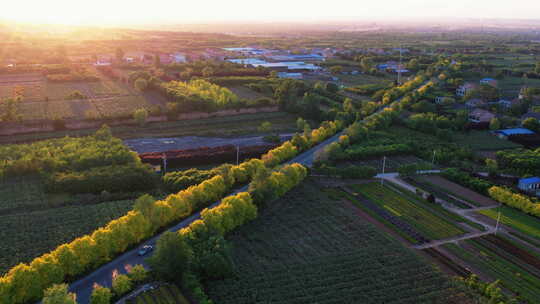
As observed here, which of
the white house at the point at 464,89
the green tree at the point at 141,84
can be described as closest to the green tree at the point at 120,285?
the green tree at the point at 141,84

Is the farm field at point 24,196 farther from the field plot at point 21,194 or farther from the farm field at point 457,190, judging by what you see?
the farm field at point 457,190

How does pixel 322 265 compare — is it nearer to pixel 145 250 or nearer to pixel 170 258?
pixel 170 258

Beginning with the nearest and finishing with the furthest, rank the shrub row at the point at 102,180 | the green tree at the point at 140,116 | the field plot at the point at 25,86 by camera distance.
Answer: the shrub row at the point at 102,180 → the green tree at the point at 140,116 → the field plot at the point at 25,86

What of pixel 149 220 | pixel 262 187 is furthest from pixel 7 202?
pixel 262 187

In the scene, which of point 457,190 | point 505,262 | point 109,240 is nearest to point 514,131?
point 457,190

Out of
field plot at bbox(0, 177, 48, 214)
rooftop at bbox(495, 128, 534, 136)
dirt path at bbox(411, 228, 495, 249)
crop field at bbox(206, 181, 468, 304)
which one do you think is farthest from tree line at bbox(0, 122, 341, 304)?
rooftop at bbox(495, 128, 534, 136)

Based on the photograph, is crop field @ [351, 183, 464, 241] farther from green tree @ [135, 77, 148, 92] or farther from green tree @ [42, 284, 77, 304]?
green tree @ [135, 77, 148, 92]
